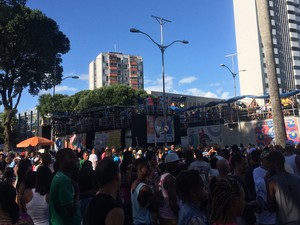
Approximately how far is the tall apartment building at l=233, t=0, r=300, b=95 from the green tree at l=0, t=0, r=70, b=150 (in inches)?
2287

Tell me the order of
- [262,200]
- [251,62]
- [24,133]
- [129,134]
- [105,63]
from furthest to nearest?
1. [105,63]
2. [251,62]
3. [24,133]
4. [129,134]
5. [262,200]

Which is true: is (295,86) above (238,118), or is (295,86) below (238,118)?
above

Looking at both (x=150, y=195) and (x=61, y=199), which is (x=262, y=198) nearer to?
(x=150, y=195)

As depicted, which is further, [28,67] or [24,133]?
[24,133]

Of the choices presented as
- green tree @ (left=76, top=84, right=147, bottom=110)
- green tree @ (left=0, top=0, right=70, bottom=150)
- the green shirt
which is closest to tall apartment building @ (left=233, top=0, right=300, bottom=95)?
green tree @ (left=76, top=84, right=147, bottom=110)

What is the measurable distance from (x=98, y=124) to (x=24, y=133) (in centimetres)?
2166

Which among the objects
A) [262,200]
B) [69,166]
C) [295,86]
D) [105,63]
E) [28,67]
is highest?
[105,63]

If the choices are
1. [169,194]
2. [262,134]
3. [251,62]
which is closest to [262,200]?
[169,194]

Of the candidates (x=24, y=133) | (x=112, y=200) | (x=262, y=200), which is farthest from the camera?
(x=24, y=133)

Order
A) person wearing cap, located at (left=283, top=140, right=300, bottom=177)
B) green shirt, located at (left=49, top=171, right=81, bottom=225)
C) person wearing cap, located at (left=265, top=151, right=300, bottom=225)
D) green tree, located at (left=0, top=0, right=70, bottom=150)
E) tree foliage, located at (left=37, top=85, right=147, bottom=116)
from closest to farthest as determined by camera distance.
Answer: green shirt, located at (left=49, top=171, right=81, bottom=225) < person wearing cap, located at (left=265, top=151, right=300, bottom=225) < person wearing cap, located at (left=283, top=140, right=300, bottom=177) < green tree, located at (left=0, top=0, right=70, bottom=150) < tree foliage, located at (left=37, top=85, right=147, bottom=116)

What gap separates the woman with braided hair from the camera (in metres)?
2.31

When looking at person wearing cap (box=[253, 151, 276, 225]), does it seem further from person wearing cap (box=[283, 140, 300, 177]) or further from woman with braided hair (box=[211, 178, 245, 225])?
woman with braided hair (box=[211, 178, 245, 225])

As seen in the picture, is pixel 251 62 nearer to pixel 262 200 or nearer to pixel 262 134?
pixel 262 134

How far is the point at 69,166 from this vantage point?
352 centimetres
